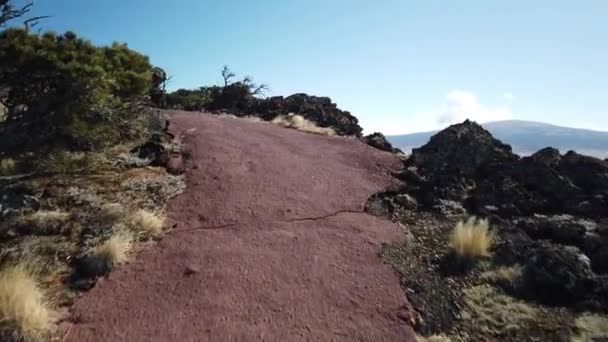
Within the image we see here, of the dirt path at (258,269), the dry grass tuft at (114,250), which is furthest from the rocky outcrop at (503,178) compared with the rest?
the dry grass tuft at (114,250)

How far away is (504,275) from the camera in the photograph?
26.0ft

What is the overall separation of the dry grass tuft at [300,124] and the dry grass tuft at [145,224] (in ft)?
30.2

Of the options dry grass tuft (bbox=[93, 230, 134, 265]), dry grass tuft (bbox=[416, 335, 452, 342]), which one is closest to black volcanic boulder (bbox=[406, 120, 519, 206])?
dry grass tuft (bbox=[416, 335, 452, 342])

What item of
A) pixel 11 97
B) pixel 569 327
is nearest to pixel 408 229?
pixel 569 327

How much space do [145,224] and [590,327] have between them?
6715mm

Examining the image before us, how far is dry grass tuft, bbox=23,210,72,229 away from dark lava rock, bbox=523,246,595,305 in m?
7.38

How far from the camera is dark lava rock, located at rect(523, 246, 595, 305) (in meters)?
7.55

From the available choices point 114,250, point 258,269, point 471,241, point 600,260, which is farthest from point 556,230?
point 114,250

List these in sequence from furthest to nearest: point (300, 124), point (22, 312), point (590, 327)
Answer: point (300, 124) < point (590, 327) < point (22, 312)

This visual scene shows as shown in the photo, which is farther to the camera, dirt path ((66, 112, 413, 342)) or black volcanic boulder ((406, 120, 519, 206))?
black volcanic boulder ((406, 120, 519, 206))

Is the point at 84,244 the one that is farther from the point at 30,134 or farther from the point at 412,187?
the point at 412,187

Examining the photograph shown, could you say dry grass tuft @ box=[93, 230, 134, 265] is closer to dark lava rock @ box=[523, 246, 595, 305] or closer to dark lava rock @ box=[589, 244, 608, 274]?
dark lava rock @ box=[523, 246, 595, 305]

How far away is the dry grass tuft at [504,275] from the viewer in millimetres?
7840

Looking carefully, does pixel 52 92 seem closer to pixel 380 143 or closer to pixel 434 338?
pixel 434 338
